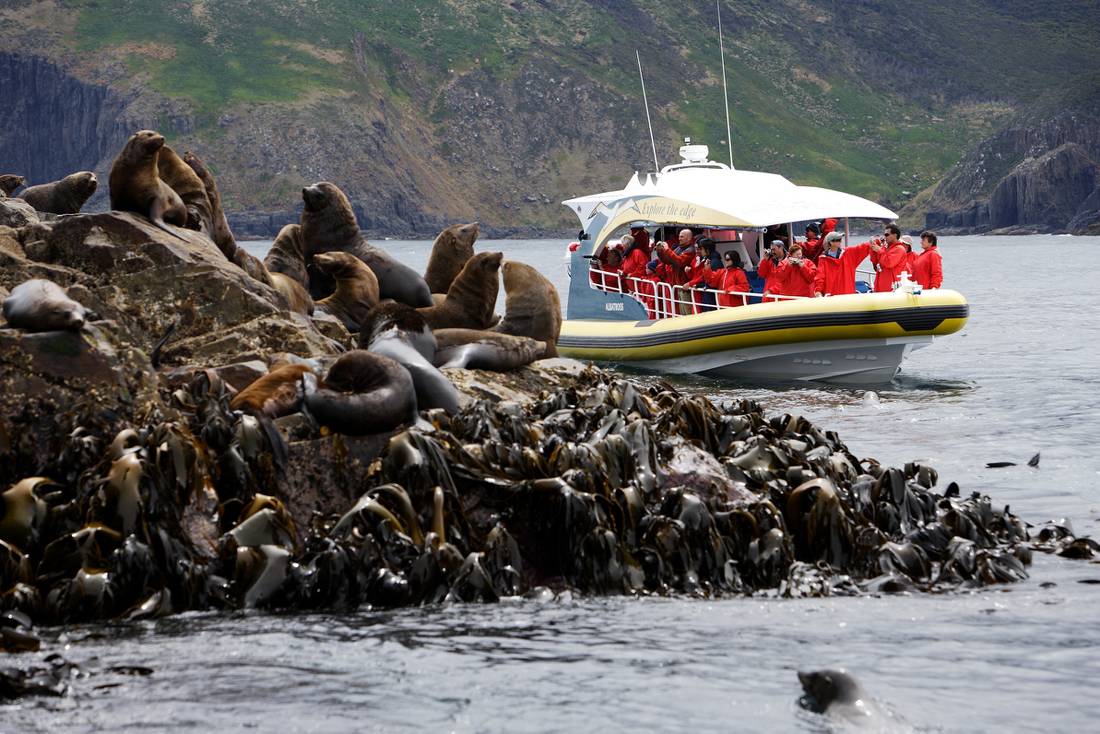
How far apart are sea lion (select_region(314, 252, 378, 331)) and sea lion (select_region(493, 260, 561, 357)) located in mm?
1290

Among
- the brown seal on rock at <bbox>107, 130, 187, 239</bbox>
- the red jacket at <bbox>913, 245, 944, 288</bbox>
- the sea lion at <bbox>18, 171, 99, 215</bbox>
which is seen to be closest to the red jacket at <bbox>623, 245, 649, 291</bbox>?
the red jacket at <bbox>913, 245, 944, 288</bbox>

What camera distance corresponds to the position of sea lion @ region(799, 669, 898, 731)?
18.6 feet

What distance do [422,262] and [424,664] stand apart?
259 feet

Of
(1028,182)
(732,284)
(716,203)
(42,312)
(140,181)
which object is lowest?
(732,284)

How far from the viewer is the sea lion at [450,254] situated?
1470 centimetres

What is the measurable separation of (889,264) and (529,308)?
763 centimetres

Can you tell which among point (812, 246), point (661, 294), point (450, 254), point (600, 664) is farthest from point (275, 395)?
point (661, 294)

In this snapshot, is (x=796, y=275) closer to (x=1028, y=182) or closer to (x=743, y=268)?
(x=743, y=268)

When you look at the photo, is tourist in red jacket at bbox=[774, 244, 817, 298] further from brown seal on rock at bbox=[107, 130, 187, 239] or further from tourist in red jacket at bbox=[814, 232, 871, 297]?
brown seal on rock at bbox=[107, 130, 187, 239]

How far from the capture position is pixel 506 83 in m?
165

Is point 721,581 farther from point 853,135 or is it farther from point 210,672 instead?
point 853,135

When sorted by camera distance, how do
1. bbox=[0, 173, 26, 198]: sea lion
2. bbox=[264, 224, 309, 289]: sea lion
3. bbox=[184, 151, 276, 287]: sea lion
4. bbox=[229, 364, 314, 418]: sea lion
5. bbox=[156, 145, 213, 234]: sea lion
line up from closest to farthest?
bbox=[229, 364, 314, 418]: sea lion, bbox=[184, 151, 276, 287]: sea lion, bbox=[156, 145, 213, 234]: sea lion, bbox=[264, 224, 309, 289]: sea lion, bbox=[0, 173, 26, 198]: sea lion

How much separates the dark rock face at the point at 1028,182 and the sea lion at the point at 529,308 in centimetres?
12753

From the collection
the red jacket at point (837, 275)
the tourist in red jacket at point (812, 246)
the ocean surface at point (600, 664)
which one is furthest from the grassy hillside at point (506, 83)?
the ocean surface at point (600, 664)
